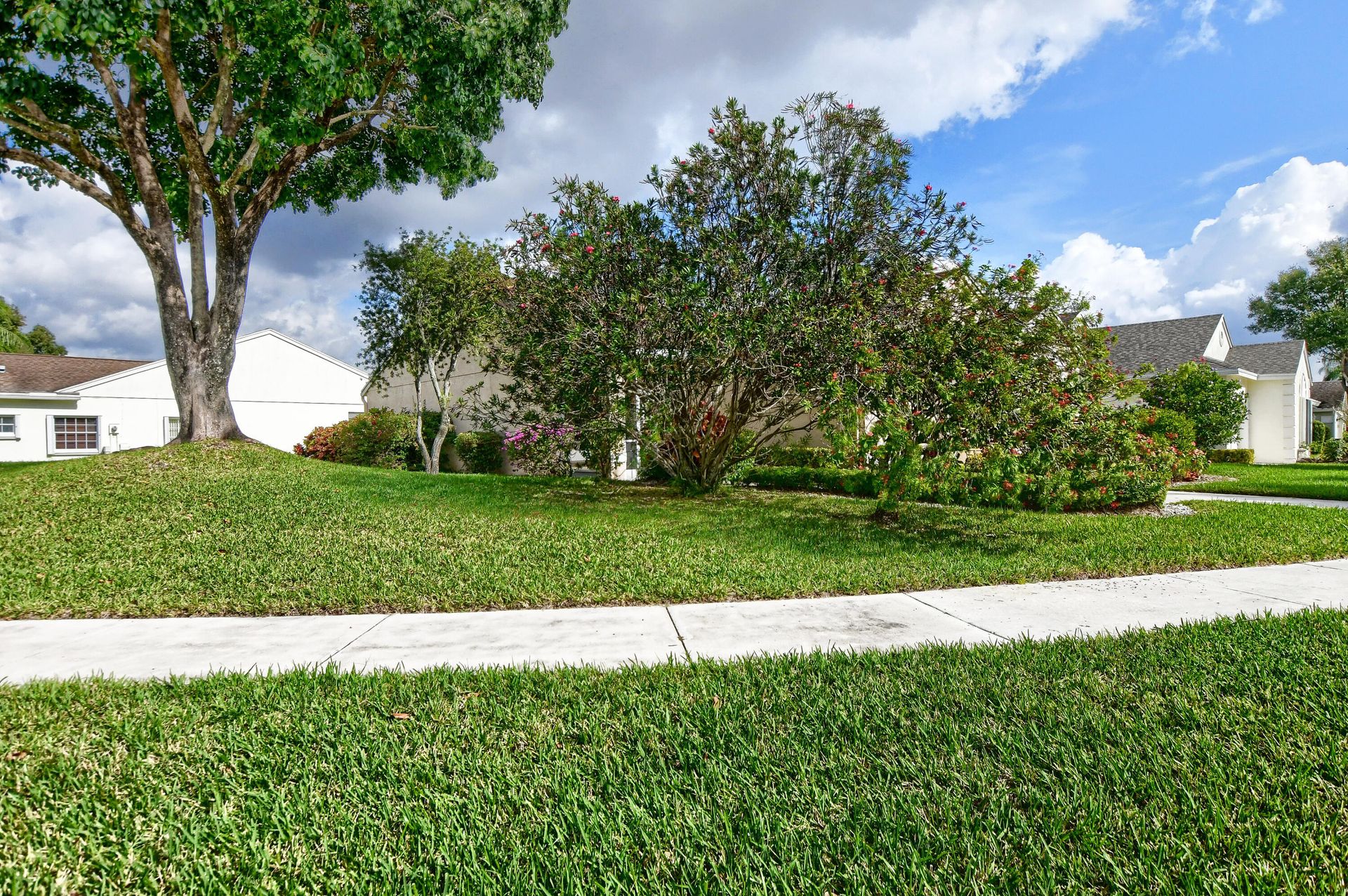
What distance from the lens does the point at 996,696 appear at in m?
2.88

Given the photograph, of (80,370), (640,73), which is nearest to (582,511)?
(640,73)

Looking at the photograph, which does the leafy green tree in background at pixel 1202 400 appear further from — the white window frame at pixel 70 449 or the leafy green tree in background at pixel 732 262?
the white window frame at pixel 70 449

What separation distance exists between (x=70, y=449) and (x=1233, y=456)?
124 feet

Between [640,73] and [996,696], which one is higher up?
[640,73]

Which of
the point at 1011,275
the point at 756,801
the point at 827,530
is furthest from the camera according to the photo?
the point at 827,530

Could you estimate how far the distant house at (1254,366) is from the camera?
20375 millimetres

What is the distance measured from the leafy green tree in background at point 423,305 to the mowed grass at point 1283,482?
16.7 metres

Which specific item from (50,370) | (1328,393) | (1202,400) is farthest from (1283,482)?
(1328,393)

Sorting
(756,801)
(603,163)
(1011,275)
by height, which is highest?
(603,163)

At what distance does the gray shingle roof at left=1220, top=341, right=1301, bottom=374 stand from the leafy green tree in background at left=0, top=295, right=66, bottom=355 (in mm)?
41079

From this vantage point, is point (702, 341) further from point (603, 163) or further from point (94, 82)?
point (94, 82)

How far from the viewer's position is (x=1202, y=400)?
622 inches

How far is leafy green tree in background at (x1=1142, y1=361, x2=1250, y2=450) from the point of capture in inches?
621

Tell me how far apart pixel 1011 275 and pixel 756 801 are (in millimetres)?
6676
